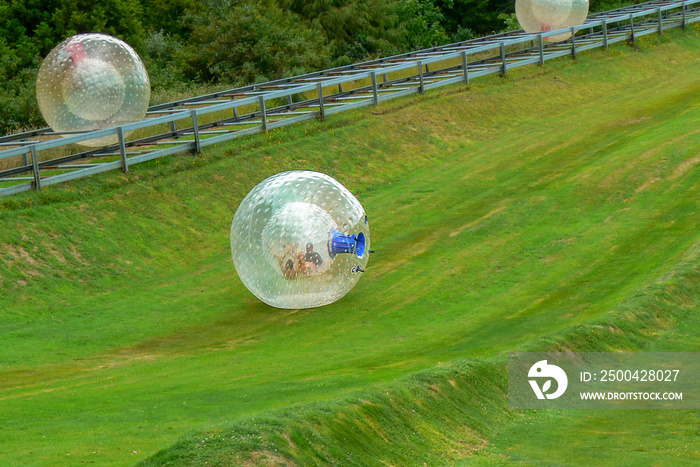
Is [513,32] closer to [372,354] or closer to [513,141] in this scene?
[513,141]

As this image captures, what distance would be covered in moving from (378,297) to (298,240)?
2413 millimetres

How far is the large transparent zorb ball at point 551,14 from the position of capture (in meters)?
38.1

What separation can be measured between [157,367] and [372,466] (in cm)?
581

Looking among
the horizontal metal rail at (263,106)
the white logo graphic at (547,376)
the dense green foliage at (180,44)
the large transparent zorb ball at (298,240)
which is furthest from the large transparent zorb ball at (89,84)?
the white logo graphic at (547,376)

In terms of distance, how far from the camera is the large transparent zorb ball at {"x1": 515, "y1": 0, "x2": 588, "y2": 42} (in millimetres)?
38125

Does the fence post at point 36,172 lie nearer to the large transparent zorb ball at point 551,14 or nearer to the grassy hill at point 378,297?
the grassy hill at point 378,297

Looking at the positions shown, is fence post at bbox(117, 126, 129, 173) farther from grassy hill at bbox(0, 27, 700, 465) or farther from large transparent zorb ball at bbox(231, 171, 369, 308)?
large transparent zorb ball at bbox(231, 171, 369, 308)

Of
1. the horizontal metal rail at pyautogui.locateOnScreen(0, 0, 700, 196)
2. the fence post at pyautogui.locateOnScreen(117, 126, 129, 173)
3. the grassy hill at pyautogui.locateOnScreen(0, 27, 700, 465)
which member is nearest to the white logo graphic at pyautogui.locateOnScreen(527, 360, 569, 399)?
the grassy hill at pyautogui.locateOnScreen(0, 27, 700, 465)

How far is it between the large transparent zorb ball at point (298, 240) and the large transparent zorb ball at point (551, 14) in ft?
80.5

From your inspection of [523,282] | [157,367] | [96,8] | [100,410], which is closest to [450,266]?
[523,282]

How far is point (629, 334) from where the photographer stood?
13562 mm

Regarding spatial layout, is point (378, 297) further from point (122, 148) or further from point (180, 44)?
point (180, 44)

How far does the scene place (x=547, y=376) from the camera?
39.9ft

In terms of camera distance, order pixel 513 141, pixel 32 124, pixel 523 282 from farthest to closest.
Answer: pixel 32 124, pixel 513 141, pixel 523 282
